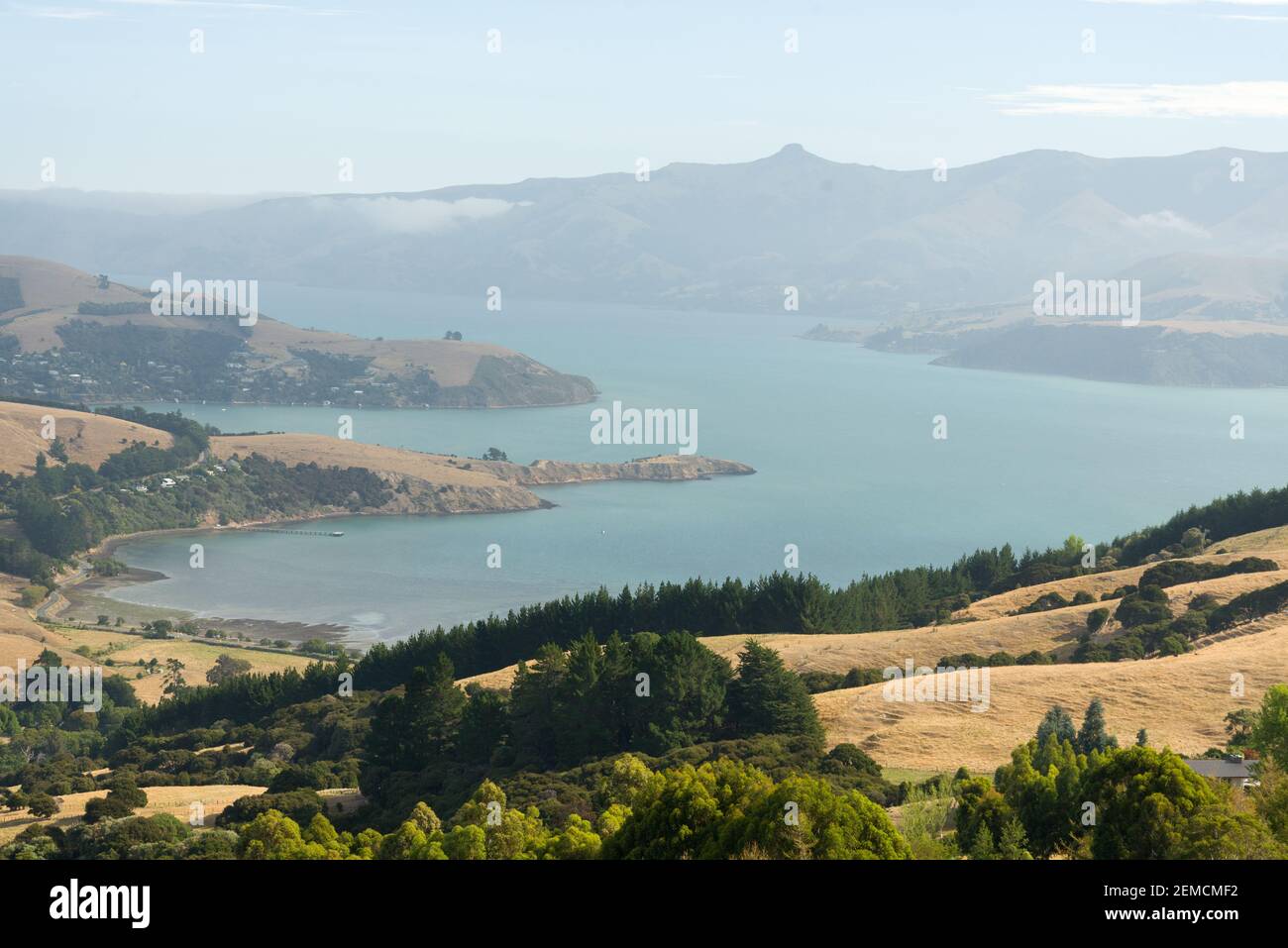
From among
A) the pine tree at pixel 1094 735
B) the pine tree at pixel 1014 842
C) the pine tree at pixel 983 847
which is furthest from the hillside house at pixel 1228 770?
the pine tree at pixel 983 847

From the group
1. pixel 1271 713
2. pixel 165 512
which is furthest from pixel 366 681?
pixel 165 512

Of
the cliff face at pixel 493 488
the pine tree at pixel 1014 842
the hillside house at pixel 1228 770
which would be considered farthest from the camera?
the cliff face at pixel 493 488

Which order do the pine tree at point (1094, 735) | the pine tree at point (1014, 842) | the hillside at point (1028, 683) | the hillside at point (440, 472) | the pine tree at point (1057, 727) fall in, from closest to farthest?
the pine tree at point (1014, 842)
the pine tree at point (1094, 735)
the pine tree at point (1057, 727)
the hillside at point (1028, 683)
the hillside at point (440, 472)

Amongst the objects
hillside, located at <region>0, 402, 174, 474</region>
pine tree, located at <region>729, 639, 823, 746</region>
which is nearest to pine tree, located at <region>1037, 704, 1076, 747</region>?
pine tree, located at <region>729, 639, 823, 746</region>

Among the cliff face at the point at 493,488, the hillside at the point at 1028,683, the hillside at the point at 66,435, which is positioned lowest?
the hillside at the point at 1028,683

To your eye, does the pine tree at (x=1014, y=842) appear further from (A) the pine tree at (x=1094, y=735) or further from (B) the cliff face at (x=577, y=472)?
(B) the cliff face at (x=577, y=472)

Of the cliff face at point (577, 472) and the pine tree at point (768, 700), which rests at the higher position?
the cliff face at point (577, 472)

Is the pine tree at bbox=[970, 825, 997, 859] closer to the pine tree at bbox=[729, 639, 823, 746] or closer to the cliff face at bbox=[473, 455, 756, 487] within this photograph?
the pine tree at bbox=[729, 639, 823, 746]

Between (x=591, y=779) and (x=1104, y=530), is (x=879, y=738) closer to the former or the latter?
(x=591, y=779)

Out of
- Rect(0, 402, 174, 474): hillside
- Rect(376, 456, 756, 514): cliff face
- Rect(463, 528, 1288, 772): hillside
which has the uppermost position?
Rect(0, 402, 174, 474): hillside

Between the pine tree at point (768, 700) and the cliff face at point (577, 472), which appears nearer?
the pine tree at point (768, 700)

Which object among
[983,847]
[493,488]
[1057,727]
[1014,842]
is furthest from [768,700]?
[493,488]
